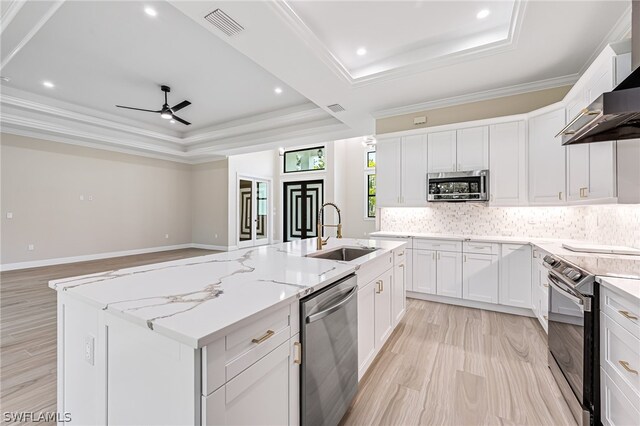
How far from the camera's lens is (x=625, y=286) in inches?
53.7

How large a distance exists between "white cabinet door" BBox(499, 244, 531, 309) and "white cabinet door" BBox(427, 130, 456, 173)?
1305 mm

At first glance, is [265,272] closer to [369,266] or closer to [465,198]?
[369,266]

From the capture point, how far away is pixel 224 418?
867 millimetres

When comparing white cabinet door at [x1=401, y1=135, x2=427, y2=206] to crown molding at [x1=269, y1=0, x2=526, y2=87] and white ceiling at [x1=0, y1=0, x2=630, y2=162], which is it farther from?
crown molding at [x1=269, y1=0, x2=526, y2=87]

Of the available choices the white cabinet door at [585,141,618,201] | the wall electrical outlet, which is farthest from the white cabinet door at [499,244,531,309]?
the wall electrical outlet

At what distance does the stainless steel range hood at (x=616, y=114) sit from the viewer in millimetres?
A: 1488

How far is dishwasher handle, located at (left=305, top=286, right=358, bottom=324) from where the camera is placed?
128cm

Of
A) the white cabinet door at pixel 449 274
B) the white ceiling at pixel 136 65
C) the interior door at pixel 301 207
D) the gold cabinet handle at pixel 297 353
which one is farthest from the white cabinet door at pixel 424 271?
the interior door at pixel 301 207

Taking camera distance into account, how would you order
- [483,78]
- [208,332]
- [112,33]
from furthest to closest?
1. [483,78]
2. [112,33]
3. [208,332]

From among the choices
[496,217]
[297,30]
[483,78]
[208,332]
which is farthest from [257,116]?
[208,332]

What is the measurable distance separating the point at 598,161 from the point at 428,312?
2.29m

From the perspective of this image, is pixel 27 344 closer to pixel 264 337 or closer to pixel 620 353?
pixel 264 337

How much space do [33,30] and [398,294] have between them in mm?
4910

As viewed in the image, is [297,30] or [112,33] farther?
[112,33]
